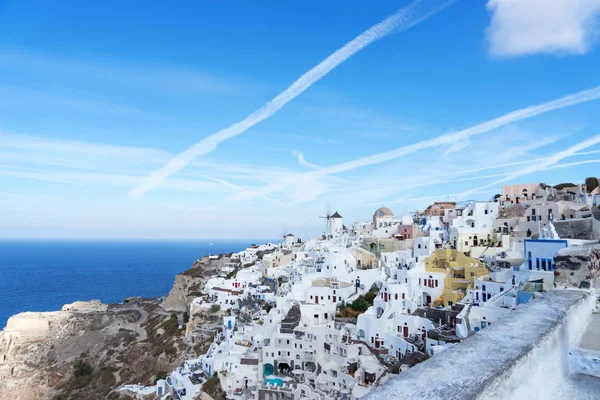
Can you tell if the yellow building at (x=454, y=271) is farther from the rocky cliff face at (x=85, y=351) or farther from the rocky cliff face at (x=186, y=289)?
the rocky cliff face at (x=186, y=289)

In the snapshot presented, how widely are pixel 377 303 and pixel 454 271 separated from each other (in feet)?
16.9

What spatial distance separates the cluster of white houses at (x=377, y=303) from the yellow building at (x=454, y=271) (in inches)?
2.3

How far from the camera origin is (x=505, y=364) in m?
2.80

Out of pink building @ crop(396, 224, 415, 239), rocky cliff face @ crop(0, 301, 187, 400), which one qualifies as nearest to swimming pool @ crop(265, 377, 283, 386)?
rocky cliff face @ crop(0, 301, 187, 400)

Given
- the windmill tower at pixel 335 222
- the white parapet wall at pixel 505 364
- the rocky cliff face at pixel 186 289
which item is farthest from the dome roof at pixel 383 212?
the white parapet wall at pixel 505 364

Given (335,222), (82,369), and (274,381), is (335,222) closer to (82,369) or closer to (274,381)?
(82,369)

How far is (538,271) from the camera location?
629 inches

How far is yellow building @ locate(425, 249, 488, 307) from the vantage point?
23078 millimetres

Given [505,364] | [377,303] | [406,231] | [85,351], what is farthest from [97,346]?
[505,364]

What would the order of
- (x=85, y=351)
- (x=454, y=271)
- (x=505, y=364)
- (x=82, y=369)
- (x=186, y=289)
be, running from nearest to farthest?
(x=505, y=364) < (x=454, y=271) < (x=82, y=369) < (x=85, y=351) < (x=186, y=289)

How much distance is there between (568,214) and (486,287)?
1269cm

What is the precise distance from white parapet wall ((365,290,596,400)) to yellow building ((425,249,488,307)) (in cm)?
2010

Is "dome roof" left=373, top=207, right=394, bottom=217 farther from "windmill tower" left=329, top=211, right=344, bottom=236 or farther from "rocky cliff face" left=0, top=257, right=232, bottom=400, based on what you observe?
"rocky cliff face" left=0, top=257, right=232, bottom=400

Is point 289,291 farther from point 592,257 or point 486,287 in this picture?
point 592,257
